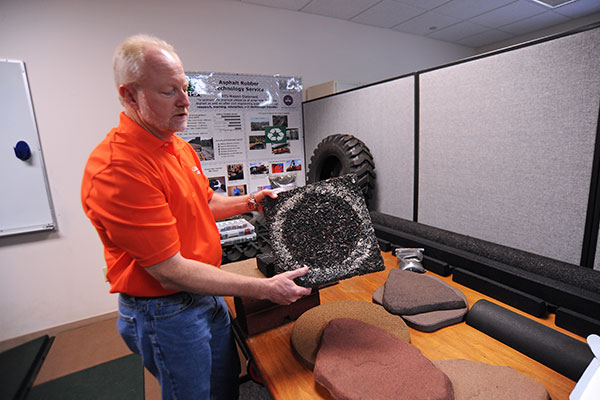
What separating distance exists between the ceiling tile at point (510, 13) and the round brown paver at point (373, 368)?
3820 millimetres

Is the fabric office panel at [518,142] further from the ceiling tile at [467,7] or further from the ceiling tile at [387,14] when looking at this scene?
the ceiling tile at [467,7]

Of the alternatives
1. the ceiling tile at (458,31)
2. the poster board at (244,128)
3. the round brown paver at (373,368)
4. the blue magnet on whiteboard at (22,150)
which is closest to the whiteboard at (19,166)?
the blue magnet on whiteboard at (22,150)

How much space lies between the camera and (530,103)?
3.05 ft

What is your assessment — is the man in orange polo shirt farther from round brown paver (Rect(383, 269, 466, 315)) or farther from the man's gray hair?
round brown paver (Rect(383, 269, 466, 315))

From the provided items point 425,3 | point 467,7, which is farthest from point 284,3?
point 467,7

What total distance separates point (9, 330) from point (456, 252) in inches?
109

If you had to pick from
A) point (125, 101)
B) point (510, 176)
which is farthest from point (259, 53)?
point (510, 176)

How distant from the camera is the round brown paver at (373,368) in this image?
0.58 metres

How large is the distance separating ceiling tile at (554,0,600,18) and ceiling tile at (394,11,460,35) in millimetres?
1176

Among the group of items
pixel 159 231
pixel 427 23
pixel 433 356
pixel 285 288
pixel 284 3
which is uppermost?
pixel 427 23

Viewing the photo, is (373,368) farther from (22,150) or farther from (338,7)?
(338,7)

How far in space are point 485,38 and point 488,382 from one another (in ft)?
15.7

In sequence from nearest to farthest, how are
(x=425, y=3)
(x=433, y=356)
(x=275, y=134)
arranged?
1. (x=433, y=356)
2. (x=275, y=134)
3. (x=425, y=3)

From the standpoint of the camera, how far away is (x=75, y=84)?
6.41 feet
